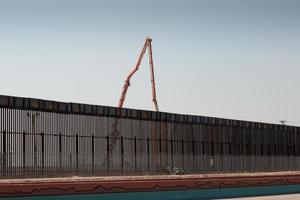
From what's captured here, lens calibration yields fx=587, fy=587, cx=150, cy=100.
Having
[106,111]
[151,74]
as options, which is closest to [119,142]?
[106,111]

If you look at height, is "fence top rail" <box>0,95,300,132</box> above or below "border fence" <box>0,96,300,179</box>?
above

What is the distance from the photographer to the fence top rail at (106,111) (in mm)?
29409

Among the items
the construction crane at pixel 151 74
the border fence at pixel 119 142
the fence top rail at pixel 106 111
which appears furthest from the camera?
the construction crane at pixel 151 74

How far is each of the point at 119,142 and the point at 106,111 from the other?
2274mm

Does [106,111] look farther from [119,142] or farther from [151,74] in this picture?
[151,74]

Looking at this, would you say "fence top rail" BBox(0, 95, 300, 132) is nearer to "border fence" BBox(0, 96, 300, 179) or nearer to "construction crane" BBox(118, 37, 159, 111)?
"border fence" BBox(0, 96, 300, 179)

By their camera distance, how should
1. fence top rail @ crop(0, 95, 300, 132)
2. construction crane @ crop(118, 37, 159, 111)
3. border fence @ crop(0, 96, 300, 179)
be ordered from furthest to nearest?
construction crane @ crop(118, 37, 159, 111), fence top rail @ crop(0, 95, 300, 132), border fence @ crop(0, 96, 300, 179)

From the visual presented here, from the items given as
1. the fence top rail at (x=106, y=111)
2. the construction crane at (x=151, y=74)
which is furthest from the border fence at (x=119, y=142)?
the construction crane at (x=151, y=74)

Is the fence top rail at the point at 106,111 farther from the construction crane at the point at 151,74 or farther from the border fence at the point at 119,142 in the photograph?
the construction crane at the point at 151,74

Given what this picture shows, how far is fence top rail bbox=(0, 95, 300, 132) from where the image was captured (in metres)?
29.4

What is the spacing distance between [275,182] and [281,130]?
540 inches

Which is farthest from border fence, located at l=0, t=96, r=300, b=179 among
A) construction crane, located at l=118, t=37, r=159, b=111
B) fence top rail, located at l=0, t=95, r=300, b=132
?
construction crane, located at l=118, t=37, r=159, b=111

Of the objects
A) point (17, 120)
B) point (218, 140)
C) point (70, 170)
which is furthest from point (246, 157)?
point (17, 120)

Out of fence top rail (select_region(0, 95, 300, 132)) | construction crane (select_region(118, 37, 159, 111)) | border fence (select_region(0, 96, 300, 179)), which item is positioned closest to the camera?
border fence (select_region(0, 96, 300, 179))
